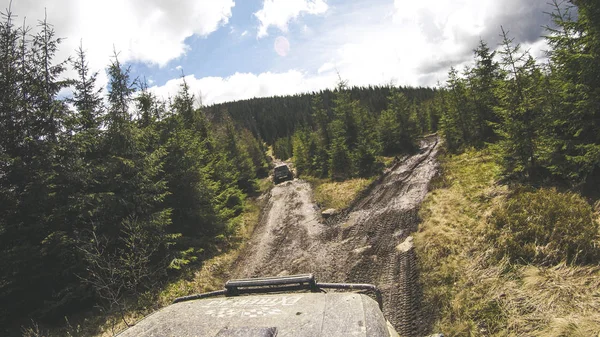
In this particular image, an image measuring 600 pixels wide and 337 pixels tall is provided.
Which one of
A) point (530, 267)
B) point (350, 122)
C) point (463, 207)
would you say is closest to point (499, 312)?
point (530, 267)

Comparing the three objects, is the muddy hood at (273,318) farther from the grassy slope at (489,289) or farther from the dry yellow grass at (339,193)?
the dry yellow grass at (339,193)

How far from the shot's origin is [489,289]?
6.41 m

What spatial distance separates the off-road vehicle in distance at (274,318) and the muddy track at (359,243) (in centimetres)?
424

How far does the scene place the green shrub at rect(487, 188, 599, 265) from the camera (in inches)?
255

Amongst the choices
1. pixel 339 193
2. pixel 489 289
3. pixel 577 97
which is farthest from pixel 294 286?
pixel 339 193

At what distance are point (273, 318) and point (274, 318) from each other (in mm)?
10

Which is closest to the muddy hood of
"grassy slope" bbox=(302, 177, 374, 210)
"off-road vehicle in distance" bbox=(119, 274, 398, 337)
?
"off-road vehicle in distance" bbox=(119, 274, 398, 337)

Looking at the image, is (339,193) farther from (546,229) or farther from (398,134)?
(398,134)

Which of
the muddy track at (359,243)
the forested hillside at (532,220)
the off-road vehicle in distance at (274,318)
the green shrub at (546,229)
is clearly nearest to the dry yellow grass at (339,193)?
the muddy track at (359,243)

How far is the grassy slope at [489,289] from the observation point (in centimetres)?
509

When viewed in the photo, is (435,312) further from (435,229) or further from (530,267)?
(435,229)

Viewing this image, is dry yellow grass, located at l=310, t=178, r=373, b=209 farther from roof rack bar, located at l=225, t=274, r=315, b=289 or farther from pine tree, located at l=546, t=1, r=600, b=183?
roof rack bar, located at l=225, t=274, r=315, b=289

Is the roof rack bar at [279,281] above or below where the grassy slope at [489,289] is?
above

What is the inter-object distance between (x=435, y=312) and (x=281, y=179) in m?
27.2
